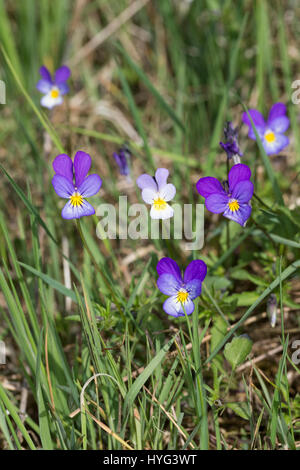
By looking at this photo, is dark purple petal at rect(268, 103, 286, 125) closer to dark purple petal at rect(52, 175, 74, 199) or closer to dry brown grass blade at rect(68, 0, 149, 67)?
dark purple petal at rect(52, 175, 74, 199)

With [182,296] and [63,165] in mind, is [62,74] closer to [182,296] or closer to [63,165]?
[63,165]

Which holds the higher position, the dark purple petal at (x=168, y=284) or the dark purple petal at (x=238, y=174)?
the dark purple petal at (x=238, y=174)

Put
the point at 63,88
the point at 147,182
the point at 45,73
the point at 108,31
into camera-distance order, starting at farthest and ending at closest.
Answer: the point at 108,31 → the point at 63,88 → the point at 45,73 → the point at 147,182

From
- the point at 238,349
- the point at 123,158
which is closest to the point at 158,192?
the point at 123,158

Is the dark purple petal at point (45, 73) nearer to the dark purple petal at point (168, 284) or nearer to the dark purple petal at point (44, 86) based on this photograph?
the dark purple petal at point (44, 86)

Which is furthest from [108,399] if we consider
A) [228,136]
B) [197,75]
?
[197,75]

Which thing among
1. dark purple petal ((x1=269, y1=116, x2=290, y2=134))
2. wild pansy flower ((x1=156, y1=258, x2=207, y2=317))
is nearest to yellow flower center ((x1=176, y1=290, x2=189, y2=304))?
wild pansy flower ((x1=156, y1=258, x2=207, y2=317))

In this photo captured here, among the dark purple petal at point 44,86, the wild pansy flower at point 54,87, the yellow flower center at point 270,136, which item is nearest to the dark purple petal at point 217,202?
the yellow flower center at point 270,136
